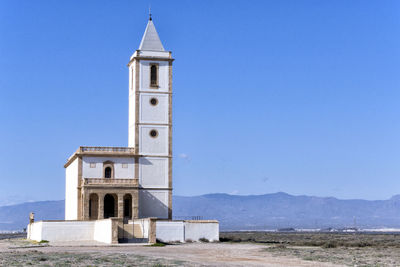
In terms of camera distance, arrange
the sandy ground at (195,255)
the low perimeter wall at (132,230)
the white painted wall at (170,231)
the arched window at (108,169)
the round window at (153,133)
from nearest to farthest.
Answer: the sandy ground at (195,255) → the low perimeter wall at (132,230) → the white painted wall at (170,231) → the arched window at (108,169) → the round window at (153,133)

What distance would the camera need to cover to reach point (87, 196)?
54.3 meters

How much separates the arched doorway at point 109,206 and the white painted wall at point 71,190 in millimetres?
2440

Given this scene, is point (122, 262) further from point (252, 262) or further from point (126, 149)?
point (126, 149)

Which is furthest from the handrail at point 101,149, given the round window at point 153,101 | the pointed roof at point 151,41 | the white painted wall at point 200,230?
the white painted wall at point 200,230

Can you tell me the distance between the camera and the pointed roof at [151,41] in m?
59.8

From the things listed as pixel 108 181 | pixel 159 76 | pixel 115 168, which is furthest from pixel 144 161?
pixel 159 76

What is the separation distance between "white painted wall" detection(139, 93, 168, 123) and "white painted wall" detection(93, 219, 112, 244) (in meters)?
11.4

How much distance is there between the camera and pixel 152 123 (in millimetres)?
58375

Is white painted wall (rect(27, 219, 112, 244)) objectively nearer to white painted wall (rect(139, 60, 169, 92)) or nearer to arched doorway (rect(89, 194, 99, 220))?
arched doorway (rect(89, 194, 99, 220))

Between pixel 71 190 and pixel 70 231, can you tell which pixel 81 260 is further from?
pixel 71 190

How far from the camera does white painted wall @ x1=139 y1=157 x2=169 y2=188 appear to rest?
5709cm

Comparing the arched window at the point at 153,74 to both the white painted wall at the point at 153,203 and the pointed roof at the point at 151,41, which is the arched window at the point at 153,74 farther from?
the white painted wall at the point at 153,203

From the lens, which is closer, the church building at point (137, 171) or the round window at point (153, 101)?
the church building at point (137, 171)

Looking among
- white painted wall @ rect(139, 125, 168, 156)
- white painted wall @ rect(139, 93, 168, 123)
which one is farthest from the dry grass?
white painted wall @ rect(139, 93, 168, 123)
